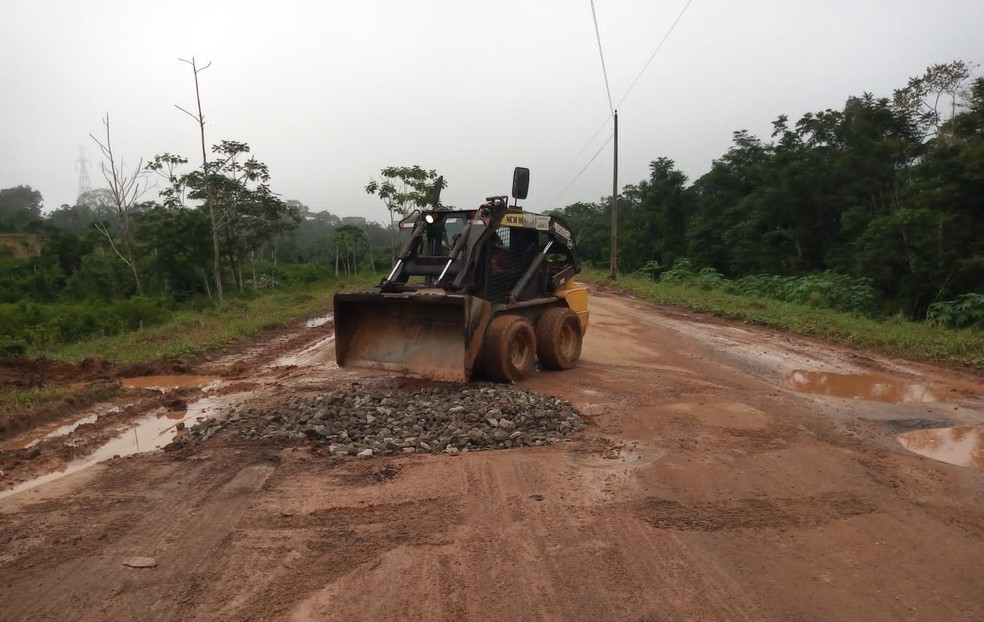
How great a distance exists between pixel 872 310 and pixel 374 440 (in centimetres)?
1751

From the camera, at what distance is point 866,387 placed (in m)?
8.81

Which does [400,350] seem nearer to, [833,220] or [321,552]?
[321,552]

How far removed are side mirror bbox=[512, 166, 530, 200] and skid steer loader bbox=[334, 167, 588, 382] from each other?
1 cm

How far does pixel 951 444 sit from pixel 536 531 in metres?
4.76

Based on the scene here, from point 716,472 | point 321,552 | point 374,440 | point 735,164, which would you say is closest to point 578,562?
point 321,552

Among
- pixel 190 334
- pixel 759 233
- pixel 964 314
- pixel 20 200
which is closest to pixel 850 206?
pixel 759 233

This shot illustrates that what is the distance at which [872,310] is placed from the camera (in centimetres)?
1841

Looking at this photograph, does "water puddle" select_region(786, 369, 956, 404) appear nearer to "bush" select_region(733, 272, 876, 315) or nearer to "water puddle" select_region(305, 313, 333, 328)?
"bush" select_region(733, 272, 876, 315)

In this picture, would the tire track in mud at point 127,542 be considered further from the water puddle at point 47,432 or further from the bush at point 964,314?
the bush at point 964,314

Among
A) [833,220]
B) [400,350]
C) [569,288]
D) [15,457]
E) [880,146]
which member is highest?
[880,146]

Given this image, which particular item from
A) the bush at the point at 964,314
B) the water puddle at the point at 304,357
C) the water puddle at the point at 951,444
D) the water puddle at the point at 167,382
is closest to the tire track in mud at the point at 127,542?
the water puddle at the point at 167,382

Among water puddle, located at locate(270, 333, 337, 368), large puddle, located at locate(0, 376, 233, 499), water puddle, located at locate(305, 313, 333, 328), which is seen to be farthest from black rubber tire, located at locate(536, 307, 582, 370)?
water puddle, located at locate(305, 313, 333, 328)

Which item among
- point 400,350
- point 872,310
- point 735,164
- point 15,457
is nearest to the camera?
point 15,457

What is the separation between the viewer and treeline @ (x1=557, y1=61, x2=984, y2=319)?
19.4m
